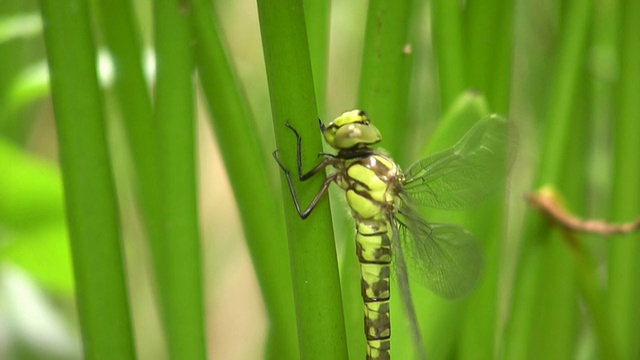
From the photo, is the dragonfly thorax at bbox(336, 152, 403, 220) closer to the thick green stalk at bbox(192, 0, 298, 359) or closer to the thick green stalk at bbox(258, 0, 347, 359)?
the thick green stalk at bbox(192, 0, 298, 359)

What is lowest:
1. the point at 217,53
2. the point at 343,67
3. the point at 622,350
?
the point at 622,350

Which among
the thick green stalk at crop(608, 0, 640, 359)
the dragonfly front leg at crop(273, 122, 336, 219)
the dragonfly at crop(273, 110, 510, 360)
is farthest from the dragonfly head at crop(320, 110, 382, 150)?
the thick green stalk at crop(608, 0, 640, 359)

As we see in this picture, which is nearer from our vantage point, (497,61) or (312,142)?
(312,142)

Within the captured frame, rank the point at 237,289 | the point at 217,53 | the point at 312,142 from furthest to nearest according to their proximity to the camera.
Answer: the point at 237,289 < the point at 217,53 < the point at 312,142

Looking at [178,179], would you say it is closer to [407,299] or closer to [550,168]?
[407,299]

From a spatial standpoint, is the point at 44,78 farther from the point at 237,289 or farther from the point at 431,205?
the point at 237,289

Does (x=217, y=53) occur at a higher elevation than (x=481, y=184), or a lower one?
higher

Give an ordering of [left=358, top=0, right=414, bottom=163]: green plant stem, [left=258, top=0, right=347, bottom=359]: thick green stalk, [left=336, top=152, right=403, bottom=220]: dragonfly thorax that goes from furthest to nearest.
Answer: [left=336, top=152, right=403, bottom=220]: dragonfly thorax
[left=358, top=0, right=414, bottom=163]: green plant stem
[left=258, top=0, right=347, bottom=359]: thick green stalk

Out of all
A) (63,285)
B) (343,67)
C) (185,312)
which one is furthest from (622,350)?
(343,67)
